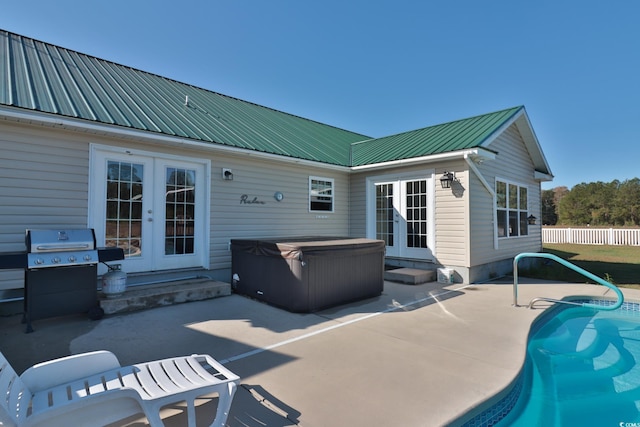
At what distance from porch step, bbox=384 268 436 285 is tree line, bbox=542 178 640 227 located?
3026 centimetres

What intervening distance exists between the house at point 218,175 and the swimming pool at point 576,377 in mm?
2484

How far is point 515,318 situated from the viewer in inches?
187

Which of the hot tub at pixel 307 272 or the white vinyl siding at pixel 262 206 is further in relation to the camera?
the white vinyl siding at pixel 262 206

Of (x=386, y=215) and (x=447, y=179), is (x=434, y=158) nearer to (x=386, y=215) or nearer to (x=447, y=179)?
(x=447, y=179)

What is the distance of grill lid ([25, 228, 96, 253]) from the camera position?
13.1 ft

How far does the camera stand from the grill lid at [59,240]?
13.1ft

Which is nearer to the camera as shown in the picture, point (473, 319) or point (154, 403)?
point (154, 403)

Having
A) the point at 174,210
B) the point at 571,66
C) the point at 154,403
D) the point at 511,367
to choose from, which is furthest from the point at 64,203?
the point at 571,66

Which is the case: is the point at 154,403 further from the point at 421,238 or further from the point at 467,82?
the point at 467,82

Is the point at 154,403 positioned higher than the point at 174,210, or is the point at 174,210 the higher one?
the point at 174,210

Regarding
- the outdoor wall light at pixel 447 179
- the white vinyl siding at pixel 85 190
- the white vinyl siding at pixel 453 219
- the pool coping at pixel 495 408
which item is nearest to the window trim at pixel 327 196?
the white vinyl siding at pixel 85 190

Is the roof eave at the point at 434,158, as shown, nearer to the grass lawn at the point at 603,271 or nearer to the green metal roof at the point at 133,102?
the green metal roof at the point at 133,102

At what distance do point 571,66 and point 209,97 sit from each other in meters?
11.7

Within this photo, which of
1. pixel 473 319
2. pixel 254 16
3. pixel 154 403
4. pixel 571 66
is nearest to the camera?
pixel 154 403
